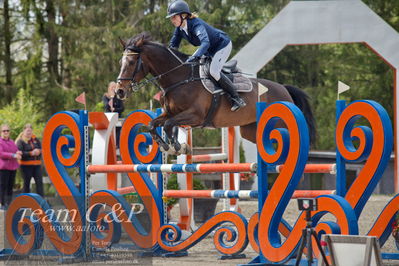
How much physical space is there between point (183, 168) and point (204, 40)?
46.8 inches

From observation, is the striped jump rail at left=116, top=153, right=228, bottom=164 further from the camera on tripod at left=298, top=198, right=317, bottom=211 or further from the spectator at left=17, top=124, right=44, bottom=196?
the camera on tripod at left=298, top=198, right=317, bottom=211

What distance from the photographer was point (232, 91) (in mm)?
7266

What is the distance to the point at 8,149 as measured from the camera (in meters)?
11.9

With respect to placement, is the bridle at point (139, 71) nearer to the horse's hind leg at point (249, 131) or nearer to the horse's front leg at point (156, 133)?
the horse's front leg at point (156, 133)

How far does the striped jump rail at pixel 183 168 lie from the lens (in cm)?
608

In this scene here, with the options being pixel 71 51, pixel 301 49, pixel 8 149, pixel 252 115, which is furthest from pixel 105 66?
pixel 252 115

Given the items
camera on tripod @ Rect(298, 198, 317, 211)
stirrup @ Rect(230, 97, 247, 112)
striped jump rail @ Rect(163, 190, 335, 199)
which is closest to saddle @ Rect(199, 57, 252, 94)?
stirrup @ Rect(230, 97, 247, 112)

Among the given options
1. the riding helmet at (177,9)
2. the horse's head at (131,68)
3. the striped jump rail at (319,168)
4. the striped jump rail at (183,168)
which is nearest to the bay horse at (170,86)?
the horse's head at (131,68)

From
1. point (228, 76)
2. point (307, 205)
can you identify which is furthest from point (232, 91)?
point (307, 205)

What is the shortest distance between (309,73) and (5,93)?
8618 mm

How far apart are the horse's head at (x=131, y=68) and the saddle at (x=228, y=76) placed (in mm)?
545

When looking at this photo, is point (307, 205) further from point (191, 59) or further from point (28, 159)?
point (28, 159)

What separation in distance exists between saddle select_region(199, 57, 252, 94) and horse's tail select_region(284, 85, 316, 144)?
3.22ft

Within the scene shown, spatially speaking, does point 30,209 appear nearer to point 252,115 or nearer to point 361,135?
point 252,115
